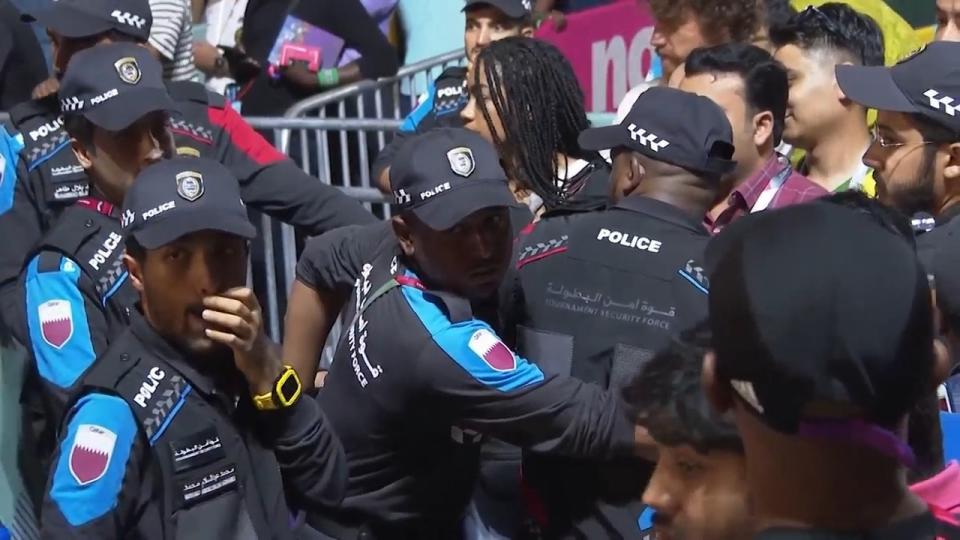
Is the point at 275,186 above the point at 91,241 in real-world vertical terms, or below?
below

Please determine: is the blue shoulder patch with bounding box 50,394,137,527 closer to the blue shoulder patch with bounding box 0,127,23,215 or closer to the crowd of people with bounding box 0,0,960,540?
the crowd of people with bounding box 0,0,960,540

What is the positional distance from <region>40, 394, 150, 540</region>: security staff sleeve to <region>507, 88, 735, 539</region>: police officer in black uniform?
3.34ft

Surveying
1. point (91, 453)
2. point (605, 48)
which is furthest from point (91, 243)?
point (605, 48)

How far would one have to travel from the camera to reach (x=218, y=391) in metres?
3.11

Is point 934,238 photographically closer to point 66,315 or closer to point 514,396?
point 514,396

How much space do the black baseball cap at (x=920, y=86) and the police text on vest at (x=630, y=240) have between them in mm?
856

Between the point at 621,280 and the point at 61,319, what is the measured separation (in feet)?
5.02

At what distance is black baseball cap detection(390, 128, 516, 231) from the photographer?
11.1ft

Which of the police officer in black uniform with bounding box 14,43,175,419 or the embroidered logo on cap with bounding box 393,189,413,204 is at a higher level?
the embroidered logo on cap with bounding box 393,189,413,204

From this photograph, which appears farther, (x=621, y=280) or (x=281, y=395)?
(x=621, y=280)

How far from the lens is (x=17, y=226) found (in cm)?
453

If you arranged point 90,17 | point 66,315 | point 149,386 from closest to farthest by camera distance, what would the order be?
point 149,386, point 66,315, point 90,17

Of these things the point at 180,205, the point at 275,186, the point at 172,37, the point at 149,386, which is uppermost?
the point at 180,205

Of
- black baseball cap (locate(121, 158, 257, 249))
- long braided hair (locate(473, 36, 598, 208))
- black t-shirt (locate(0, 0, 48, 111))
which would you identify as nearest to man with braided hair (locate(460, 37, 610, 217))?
long braided hair (locate(473, 36, 598, 208))
